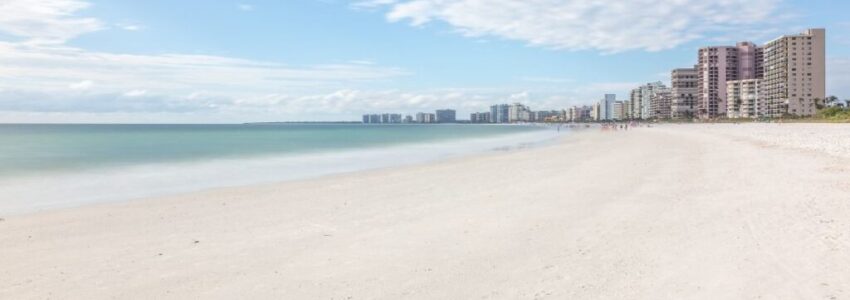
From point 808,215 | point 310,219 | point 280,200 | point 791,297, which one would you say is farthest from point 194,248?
point 808,215

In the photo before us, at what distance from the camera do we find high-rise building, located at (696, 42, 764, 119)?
17800 centimetres

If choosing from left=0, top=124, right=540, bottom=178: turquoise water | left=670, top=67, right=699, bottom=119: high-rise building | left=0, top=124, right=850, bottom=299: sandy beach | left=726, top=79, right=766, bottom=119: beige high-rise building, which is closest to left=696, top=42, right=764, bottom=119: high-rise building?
A: left=670, top=67, right=699, bottom=119: high-rise building

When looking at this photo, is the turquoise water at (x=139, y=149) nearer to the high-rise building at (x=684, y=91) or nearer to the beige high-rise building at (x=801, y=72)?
the beige high-rise building at (x=801, y=72)

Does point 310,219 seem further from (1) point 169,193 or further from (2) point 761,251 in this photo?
(1) point 169,193

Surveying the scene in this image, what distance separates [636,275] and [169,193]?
12624mm

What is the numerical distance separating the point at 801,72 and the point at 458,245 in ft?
539

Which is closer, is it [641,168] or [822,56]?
[641,168]

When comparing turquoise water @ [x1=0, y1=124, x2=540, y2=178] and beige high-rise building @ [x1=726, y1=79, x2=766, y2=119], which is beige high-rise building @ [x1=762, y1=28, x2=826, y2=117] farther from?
turquoise water @ [x1=0, y1=124, x2=540, y2=178]

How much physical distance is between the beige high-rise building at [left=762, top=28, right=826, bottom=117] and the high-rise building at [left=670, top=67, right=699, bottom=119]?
43510 mm

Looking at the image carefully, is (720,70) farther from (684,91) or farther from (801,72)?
(801,72)

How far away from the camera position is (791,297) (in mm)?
4695

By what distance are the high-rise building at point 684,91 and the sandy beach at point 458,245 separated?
194452 mm

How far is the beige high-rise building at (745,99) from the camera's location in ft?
516

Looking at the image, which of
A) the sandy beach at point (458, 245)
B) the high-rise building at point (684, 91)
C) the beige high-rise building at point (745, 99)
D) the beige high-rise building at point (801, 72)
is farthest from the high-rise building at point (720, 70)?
the sandy beach at point (458, 245)
